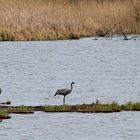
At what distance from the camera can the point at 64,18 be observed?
37.7 m

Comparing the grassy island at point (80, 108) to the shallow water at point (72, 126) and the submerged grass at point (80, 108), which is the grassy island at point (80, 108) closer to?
the submerged grass at point (80, 108)

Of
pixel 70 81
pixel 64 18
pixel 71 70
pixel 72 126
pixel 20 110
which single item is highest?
pixel 64 18

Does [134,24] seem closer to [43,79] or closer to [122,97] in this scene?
[43,79]

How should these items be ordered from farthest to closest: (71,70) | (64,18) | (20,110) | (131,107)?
(64,18), (71,70), (131,107), (20,110)

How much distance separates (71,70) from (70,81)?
4293 millimetres

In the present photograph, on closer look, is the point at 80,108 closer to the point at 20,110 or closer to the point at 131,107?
the point at 131,107

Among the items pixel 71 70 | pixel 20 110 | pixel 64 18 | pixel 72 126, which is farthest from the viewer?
pixel 64 18

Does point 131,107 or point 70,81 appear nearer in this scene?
point 131,107

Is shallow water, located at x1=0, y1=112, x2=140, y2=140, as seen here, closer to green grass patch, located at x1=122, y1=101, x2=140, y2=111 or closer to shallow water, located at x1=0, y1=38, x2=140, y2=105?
green grass patch, located at x1=122, y1=101, x2=140, y2=111

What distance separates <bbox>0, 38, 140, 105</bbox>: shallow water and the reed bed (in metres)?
0.49

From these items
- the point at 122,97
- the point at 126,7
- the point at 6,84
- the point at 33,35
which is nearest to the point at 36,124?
the point at 122,97

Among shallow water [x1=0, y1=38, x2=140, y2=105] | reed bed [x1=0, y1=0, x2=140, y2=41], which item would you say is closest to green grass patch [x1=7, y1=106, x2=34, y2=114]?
shallow water [x1=0, y1=38, x2=140, y2=105]

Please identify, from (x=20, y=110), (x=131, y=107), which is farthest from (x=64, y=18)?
(x=20, y=110)

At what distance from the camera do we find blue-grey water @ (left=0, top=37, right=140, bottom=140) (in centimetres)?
1587
